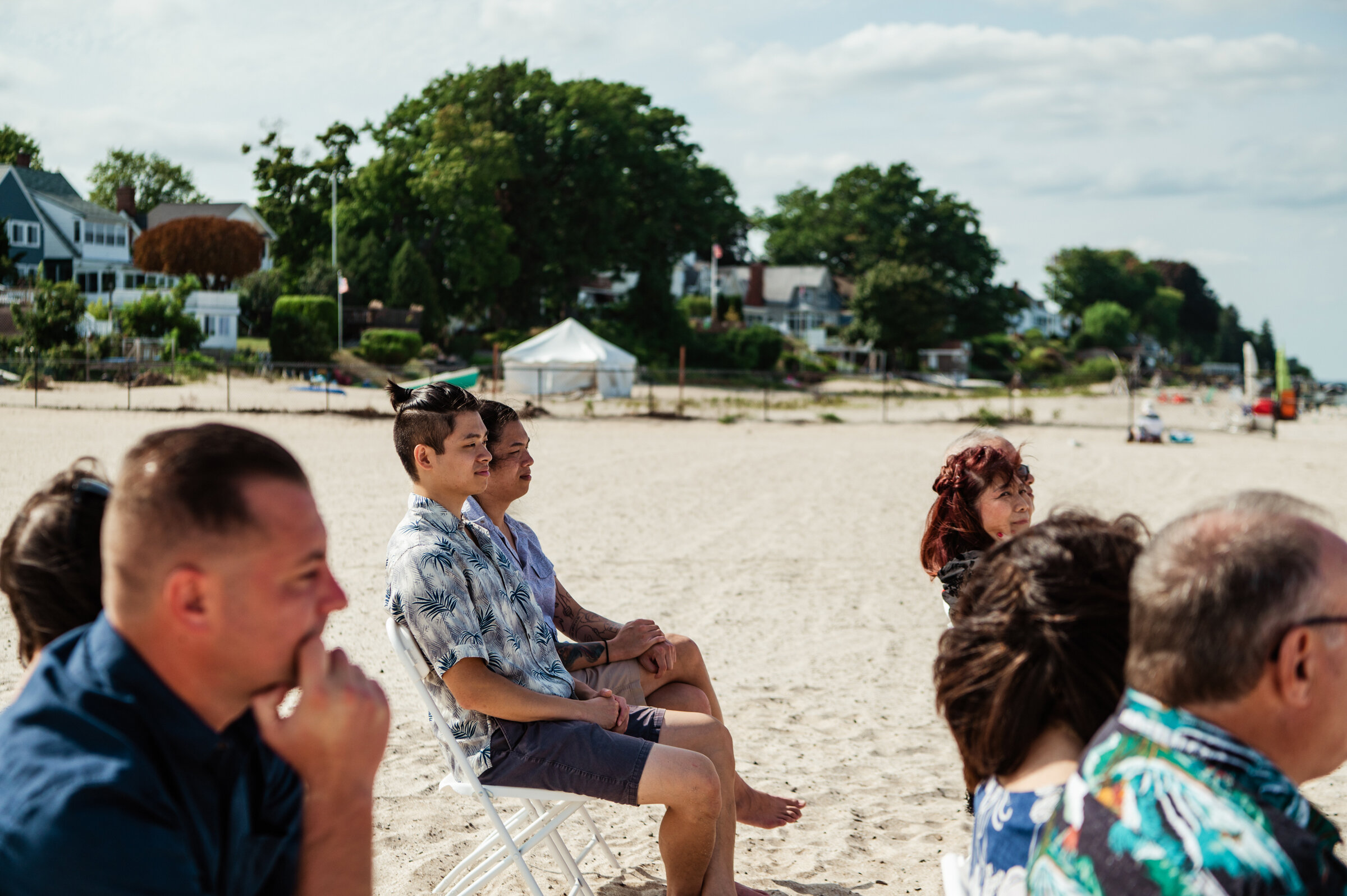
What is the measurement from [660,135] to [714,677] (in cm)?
5026

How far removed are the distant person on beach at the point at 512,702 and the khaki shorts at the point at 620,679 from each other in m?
0.34

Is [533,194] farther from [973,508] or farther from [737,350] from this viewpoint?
[973,508]

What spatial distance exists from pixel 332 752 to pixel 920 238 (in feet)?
256

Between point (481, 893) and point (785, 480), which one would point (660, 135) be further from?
point (481, 893)

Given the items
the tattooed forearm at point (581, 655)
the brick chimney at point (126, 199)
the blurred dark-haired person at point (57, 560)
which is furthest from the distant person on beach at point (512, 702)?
the brick chimney at point (126, 199)

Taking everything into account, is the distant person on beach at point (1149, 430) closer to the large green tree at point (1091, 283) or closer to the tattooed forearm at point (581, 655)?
the tattooed forearm at point (581, 655)

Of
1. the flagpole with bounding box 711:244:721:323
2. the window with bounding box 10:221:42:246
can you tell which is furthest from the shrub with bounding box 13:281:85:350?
the flagpole with bounding box 711:244:721:323

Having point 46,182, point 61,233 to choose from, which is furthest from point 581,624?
point 46,182

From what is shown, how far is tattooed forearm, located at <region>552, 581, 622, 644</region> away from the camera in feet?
13.4

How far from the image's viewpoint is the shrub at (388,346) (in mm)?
40406

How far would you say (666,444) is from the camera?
21.3m

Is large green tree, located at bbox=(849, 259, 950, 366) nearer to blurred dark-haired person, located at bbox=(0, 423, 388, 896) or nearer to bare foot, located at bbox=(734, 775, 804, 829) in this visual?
bare foot, located at bbox=(734, 775, 804, 829)

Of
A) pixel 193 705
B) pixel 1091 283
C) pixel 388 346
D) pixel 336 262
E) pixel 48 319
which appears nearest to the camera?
pixel 193 705

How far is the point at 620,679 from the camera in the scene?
380 cm
